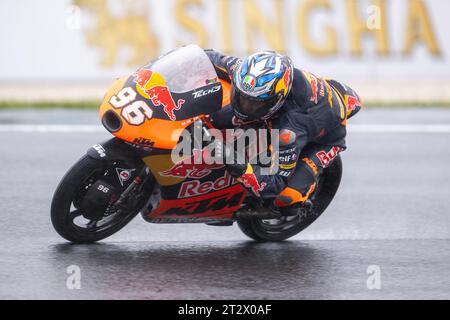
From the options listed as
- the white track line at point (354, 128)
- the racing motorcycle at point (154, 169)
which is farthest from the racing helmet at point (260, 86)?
the white track line at point (354, 128)

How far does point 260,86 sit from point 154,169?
833mm

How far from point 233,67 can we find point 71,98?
7327 mm

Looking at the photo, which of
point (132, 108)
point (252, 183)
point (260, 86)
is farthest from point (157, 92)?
point (252, 183)

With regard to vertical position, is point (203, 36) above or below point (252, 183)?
below

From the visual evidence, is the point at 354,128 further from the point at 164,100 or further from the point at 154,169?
the point at 164,100

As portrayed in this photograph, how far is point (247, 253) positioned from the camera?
7.07 meters

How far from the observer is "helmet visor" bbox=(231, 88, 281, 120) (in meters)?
6.49

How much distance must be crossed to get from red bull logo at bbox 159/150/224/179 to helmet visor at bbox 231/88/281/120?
0.38 meters

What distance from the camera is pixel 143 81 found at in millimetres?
6496

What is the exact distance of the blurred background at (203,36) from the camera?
43.5ft

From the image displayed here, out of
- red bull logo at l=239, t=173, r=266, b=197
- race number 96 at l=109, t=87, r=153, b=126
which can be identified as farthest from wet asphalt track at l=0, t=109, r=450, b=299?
race number 96 at l=109, t=87, r=153, b=126

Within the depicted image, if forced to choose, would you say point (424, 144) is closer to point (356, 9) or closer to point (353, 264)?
point (356, 9)
